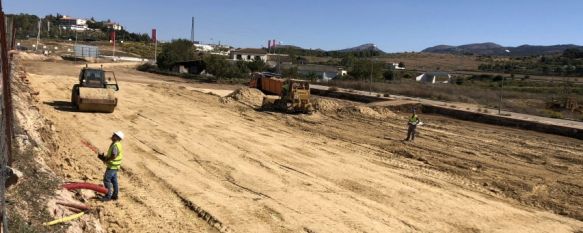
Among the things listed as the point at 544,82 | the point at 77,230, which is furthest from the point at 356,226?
the point at 544,82

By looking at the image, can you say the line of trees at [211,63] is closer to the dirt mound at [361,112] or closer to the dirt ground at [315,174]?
the dirt mound at [361,112]

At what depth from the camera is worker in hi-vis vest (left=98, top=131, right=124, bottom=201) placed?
34.6 ft

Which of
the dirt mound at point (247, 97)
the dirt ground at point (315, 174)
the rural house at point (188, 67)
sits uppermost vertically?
the rural house at point (188, 67)

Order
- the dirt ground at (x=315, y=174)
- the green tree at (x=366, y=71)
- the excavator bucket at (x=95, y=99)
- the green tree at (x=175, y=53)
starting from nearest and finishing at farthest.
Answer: the dirt ground at (x=315, y=174), the excavator bucket at (x=95, y=99), the green tree at (x=366, y=71), the green tree at (x=175, y=53)

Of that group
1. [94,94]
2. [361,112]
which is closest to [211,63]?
[361,112]

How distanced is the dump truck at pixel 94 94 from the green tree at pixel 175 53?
146ft

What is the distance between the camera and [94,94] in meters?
23.2

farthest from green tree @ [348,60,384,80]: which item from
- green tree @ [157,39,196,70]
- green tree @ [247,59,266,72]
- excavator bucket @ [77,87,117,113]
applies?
excavator bucket @ [77,87,117,113]

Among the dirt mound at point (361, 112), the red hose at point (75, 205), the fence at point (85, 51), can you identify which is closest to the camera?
the red hose at point (75, 205)

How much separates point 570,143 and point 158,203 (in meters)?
20.5

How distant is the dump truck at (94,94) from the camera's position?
75.6 feet

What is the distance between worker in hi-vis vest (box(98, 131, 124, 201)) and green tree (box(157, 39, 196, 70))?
2308 inches

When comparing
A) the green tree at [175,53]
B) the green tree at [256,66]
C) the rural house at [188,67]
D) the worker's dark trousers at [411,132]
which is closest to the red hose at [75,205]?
the worker's dark trousers at [411,132]

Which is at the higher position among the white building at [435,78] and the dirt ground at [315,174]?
the white building at [435,78]
